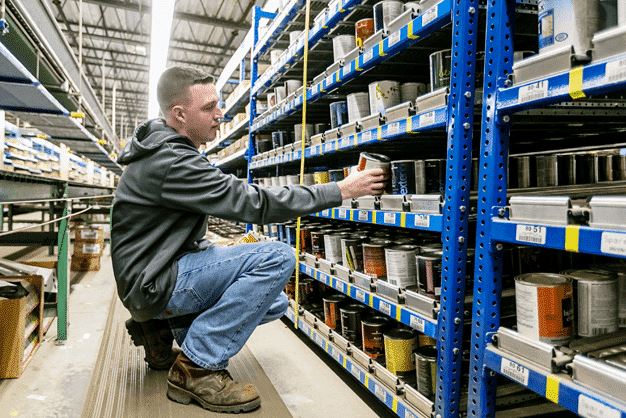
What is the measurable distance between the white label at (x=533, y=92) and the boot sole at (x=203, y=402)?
5.01ft

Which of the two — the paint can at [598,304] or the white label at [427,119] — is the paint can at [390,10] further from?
the paint can at [598,304]

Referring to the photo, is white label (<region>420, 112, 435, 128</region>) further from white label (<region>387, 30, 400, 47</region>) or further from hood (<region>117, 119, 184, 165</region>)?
hood (<region>117, 119, 184, 165</region>)

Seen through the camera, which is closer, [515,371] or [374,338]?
[515,371]

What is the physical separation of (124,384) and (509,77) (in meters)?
2.06

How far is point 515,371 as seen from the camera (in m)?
1.29

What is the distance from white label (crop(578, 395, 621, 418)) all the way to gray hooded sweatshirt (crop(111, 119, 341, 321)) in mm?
1095

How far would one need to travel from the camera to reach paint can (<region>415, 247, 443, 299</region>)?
5.87ft

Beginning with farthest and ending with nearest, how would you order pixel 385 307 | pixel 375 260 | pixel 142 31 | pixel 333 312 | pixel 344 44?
pixel 142 31 → pixel 333 312 → pixel 344 44 → pixel 375 260 → pixel 385 307

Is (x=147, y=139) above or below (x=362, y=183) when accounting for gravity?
above

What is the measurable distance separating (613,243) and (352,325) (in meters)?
1.61

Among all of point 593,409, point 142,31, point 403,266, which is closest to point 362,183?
point 403,266

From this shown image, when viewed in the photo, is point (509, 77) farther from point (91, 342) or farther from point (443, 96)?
point (91, 342)

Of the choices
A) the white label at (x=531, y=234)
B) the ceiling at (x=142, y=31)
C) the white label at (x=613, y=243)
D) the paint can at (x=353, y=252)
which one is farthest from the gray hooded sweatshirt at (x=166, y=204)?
the ceiling at (x=142, y=31)

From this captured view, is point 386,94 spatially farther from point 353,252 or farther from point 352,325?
point 352,325
